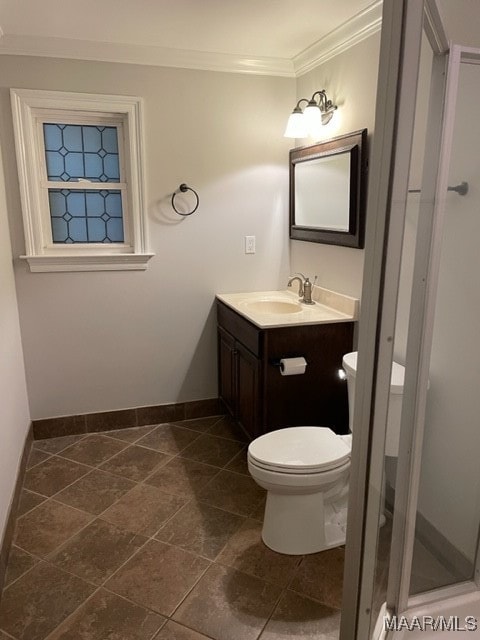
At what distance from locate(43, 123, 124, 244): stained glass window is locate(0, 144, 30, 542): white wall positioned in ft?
1.07

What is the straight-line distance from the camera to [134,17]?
7.66ft

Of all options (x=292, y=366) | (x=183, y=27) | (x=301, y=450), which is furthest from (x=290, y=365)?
(x=183, y=27)

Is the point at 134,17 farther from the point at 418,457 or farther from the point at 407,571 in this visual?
the point at 407,571

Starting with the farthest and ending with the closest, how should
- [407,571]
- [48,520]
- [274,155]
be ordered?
[274,155], [48,520], [407,571]

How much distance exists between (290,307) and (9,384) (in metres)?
1.63

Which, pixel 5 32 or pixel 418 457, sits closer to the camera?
pixel 418 457

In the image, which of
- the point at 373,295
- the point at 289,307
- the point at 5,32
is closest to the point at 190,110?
the point at 5,32

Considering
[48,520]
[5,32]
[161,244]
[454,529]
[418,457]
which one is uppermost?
[5,32]

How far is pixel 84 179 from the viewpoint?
292cm

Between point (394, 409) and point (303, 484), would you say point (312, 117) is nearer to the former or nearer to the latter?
point (303, 484)

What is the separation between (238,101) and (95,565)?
8.79ft

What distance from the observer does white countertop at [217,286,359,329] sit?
2523mm

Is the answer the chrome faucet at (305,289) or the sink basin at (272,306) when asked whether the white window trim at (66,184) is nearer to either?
the sink basin at (272,306)

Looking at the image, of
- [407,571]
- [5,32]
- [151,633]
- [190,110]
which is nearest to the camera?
[407,571]
